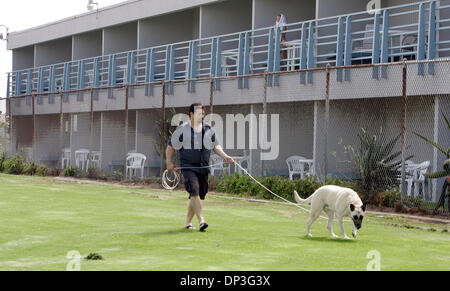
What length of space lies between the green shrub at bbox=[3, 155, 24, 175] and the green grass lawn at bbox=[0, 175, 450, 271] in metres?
13.0

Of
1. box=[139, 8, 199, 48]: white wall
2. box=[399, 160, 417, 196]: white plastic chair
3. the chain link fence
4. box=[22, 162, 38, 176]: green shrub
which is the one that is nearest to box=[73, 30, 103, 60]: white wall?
box=[139, 8, 199, 48]: white wall

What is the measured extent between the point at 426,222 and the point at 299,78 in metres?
7.96

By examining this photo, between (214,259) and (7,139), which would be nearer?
(214,259)

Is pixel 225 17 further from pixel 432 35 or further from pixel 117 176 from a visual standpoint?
pixel 432 35

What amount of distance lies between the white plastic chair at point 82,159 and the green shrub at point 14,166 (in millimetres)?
2219

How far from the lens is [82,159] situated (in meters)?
29.5

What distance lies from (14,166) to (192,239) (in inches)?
824

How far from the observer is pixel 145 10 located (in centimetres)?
3180

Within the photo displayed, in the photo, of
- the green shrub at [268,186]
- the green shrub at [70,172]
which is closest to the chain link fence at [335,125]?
the green shrub at [268,186]

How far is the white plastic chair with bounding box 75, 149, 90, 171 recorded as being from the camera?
1160 inches

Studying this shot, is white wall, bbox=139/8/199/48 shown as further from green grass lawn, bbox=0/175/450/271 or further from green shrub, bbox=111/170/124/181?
green grass lawn, bbox=0/175/450/271

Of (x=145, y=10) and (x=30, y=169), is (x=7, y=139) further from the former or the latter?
A: (x=145, y=10)
